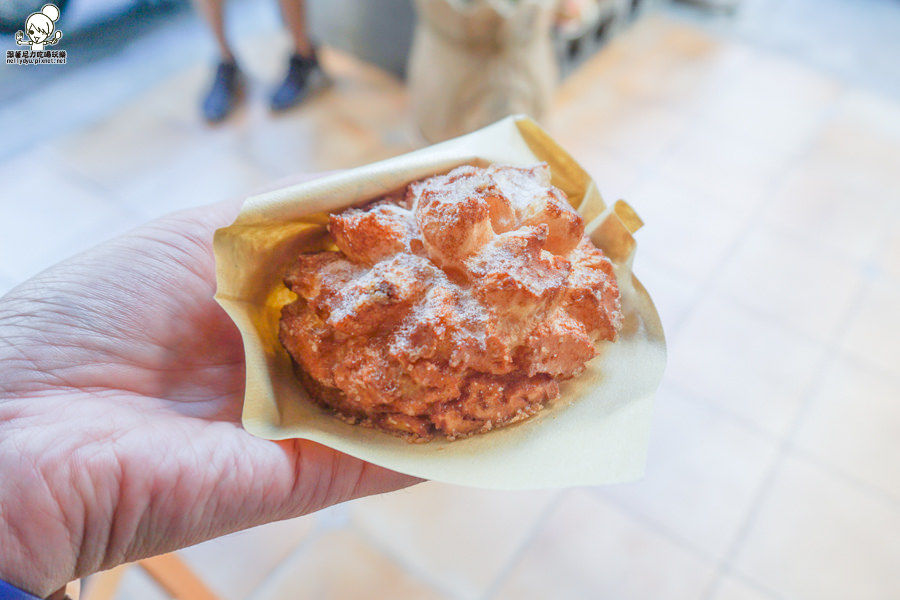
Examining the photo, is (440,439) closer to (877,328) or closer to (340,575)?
(340,575)

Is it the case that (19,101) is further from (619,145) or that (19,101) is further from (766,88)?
(766,88)

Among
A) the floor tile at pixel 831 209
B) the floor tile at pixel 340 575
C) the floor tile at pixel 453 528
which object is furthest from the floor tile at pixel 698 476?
the floor tile at pixel 831 209

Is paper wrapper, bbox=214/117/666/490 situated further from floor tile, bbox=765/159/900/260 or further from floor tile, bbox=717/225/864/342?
floor tile, bbox=765/159/900/260

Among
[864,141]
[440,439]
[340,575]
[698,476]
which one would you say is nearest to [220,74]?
[340,575]

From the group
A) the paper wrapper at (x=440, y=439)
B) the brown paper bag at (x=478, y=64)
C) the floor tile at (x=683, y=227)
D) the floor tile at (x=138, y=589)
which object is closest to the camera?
the paper wrapper at (x=440, y=439)

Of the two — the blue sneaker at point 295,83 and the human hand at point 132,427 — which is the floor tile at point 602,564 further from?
the blue sneaker at point 295,83

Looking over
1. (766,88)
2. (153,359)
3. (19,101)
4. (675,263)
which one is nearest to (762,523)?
(675,263)

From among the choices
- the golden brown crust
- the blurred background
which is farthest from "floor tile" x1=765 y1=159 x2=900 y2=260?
the golden brown crust
